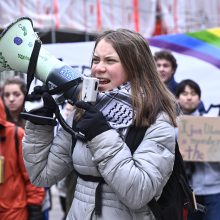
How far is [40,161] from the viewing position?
2.51m

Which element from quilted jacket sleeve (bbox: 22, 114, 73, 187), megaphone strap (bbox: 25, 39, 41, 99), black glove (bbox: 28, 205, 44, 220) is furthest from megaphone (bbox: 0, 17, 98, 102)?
black glove (bbox: 28, 205, 44, 220)

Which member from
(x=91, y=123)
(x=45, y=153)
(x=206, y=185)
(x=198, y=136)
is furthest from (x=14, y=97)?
(x=91, y=123)

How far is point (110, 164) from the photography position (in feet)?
7.20

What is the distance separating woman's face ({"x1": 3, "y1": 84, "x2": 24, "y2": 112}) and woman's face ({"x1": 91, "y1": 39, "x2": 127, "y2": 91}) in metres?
2.42

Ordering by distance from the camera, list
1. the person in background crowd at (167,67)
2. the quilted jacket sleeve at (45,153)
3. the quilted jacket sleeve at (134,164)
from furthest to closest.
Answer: the person in background crowd at (167,67) → the quilted jacket sleeve at (45,153) → the quilted jacket sleeve at (134,164)

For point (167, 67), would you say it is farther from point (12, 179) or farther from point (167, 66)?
point (12, 179)

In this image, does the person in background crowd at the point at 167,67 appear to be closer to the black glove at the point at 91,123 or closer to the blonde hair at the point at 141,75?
the blonde hair at the point at 141,75

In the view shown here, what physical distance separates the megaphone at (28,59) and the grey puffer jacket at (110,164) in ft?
0.76

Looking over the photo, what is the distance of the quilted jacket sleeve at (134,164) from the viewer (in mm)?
2180

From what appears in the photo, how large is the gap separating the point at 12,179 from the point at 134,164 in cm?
157

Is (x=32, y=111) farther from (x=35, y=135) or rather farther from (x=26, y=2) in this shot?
(x=26, y=2)

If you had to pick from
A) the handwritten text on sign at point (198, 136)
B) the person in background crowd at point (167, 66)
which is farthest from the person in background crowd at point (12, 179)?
the person in background crowd at point (167, 66)

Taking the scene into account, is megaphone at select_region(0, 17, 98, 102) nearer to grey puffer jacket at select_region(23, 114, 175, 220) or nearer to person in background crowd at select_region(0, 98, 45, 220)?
grey puffer jacket at select_region(23, 114, 175, 220)

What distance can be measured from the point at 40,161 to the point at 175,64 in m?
2.80
